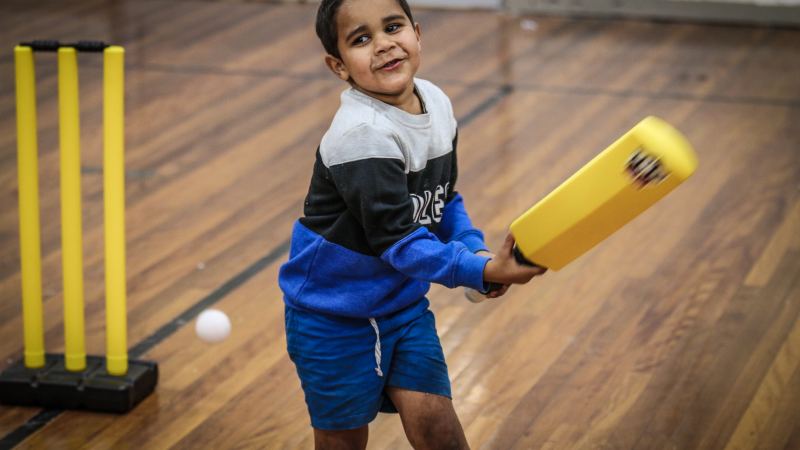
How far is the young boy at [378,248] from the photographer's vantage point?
216 cm

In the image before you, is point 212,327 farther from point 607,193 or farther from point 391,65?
point 607,193

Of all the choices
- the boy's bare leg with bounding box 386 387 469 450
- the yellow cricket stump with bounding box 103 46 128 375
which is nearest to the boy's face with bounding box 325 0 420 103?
the boy's bare leg with bounding box 386 387 469 450

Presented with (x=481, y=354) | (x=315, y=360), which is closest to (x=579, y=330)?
(x=481, y=354)

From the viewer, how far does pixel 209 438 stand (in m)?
3.09

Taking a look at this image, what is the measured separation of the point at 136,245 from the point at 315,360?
2053 millimetres

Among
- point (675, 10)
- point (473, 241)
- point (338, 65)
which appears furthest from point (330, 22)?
point (675, 10)

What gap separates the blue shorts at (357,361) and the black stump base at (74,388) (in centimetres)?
92

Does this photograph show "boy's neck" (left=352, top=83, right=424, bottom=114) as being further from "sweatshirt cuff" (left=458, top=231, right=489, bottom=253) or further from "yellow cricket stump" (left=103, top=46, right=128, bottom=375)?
"yellow cricket stump" (left=103, top=46, right=128, bottom=375)

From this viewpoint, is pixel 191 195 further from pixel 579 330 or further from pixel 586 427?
pixel 586 427

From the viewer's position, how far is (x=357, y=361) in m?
2.38

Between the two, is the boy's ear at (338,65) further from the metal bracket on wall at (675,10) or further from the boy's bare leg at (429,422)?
the metal bracket on wall at (675,10)

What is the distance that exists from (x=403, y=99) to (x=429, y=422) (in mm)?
602

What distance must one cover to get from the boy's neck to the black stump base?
1267 millimetres

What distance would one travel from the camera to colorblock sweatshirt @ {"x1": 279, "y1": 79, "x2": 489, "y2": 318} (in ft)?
7.06
